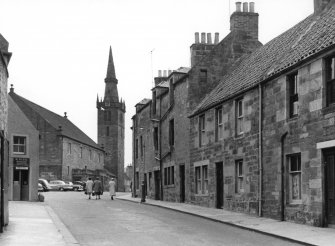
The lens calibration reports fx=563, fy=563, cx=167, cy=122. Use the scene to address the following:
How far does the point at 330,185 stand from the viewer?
16203mm

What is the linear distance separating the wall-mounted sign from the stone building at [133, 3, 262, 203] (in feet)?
27.8

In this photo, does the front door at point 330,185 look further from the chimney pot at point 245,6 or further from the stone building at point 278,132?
the chimney pot at point 245,6

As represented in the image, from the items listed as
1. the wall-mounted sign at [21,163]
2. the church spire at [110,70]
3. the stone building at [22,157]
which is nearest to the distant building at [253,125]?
the stone building at [22,157]

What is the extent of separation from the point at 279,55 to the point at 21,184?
18.3m

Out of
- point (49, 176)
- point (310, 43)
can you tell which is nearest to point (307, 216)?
point (310, 43)

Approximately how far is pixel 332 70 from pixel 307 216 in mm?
4523

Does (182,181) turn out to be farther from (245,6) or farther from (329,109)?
(329,109)

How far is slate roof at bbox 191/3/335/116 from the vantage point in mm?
18562

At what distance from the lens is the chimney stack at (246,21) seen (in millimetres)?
31047

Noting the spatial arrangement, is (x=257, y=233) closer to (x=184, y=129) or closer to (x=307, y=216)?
(x=307, y=216)

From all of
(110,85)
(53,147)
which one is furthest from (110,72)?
(53,147)

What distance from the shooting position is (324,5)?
73.9 feet

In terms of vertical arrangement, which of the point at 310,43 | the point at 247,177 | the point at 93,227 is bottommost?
the point at 93,227

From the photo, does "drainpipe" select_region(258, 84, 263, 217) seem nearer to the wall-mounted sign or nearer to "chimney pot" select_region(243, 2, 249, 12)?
"chimney pot" select_region(243, 2, 249, 12)
